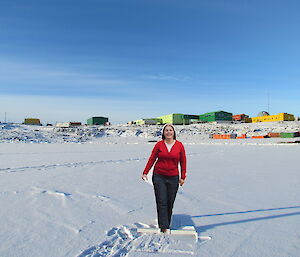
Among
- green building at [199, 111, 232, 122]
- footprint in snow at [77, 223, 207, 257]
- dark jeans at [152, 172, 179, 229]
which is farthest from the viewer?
green building at [199, 111, 232, 122]

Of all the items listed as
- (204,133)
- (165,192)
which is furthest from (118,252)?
(204,133)

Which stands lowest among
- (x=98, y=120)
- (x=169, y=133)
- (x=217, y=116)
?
(x=169, y=133)

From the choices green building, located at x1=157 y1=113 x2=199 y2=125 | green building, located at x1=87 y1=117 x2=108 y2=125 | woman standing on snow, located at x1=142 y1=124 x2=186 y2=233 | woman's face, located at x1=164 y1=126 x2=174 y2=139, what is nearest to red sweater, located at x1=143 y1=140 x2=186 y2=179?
woman standing on snow, located at x1=142 y1=124 x2=186 y2=233

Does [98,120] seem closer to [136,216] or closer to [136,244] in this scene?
[136,216]

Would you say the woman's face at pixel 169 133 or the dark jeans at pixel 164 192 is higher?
the woman's face at pixel 169 133

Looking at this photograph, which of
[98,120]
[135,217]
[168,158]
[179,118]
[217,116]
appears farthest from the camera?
[98,120]

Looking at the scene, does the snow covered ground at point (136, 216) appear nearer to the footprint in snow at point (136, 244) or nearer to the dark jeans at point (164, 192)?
the footprint in snow at point (136, 244)

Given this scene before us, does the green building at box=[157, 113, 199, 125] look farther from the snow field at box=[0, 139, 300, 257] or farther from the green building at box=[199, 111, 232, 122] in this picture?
the snow field at box=[0, 139, 300, 257]

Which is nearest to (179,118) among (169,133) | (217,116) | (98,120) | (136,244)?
(217,116)

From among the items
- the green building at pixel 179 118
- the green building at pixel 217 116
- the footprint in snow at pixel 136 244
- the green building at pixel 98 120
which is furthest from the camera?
the green building at pixel 98 120

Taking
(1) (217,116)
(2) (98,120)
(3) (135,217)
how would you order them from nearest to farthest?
(3) (135,217) → (1) (217,116) → (2) (98,120)

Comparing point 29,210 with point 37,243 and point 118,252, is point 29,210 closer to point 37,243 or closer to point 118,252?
point 37,243

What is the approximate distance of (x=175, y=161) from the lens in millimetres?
3193

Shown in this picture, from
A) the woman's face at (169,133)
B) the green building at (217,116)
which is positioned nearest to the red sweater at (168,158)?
the woman's face at (169,133)
